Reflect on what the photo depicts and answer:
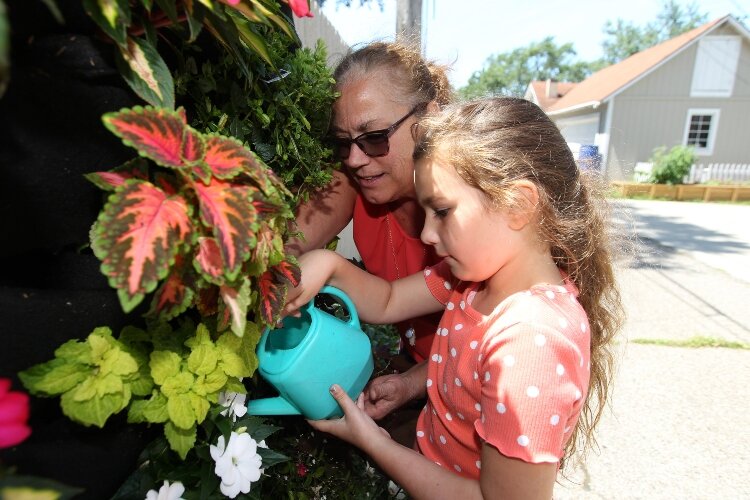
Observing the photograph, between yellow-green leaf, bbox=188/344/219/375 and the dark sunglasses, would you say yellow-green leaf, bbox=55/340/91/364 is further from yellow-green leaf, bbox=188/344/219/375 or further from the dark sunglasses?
the dark sunglasses

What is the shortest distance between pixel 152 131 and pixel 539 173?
3.18 ft

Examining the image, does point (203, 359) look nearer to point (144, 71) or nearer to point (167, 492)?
Answer: point (167, 492)

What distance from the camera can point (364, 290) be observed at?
4.97 ft

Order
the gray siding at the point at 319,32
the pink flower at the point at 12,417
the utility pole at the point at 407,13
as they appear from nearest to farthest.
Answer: the pink flower at the point at 12,417 < the gray siding at the point at 319,32 < the utility pole at the point at 407,13

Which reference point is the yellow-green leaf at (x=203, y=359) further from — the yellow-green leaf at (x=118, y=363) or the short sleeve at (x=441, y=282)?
the short sleeve at (x=441, y=282)

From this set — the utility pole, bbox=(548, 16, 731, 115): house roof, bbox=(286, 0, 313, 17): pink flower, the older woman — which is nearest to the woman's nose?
the older woman

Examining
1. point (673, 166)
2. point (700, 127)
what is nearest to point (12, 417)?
point (673, 166)

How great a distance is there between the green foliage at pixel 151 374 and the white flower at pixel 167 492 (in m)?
0.06

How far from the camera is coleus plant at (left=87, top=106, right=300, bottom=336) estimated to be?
54 centimetres

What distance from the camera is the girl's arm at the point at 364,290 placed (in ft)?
3.98

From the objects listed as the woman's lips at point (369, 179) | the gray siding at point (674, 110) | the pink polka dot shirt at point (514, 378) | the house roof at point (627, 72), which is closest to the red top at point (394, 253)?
the woman's lips at point (369, 179)

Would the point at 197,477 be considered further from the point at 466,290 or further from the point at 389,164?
the point at 389,164

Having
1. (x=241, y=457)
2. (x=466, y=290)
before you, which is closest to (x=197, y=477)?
(x=241, y=457)

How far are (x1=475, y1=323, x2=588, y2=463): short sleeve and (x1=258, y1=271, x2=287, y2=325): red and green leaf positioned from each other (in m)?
0.50
